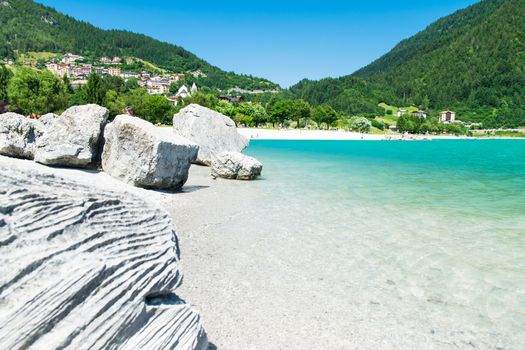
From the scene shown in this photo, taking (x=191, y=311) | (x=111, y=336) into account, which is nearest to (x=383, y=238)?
(x=191, y=311)

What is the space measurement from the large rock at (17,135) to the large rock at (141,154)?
10.8ft

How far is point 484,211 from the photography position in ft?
48.2

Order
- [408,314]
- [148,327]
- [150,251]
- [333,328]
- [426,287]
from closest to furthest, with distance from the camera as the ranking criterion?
1. [148,327]
2. [150,251]
3. [333,328]
4. [408,314]
5. [426,287]

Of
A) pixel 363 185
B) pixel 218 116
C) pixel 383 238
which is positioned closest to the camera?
pixel 383 238

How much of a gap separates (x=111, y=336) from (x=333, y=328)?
3.74 m

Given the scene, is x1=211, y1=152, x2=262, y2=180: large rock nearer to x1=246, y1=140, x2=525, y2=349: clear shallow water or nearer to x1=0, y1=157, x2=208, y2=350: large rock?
x1=246, y1=140, x2=525, y2=349: clear shallow water

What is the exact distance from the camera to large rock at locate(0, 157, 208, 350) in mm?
2805

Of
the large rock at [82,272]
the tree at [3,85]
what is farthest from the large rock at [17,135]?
the tree at [3,85]

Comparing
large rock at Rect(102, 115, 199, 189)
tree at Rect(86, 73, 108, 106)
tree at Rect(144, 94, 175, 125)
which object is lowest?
large rock at Rect(102, 115, 199, 189)

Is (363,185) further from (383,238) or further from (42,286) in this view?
(42,286)

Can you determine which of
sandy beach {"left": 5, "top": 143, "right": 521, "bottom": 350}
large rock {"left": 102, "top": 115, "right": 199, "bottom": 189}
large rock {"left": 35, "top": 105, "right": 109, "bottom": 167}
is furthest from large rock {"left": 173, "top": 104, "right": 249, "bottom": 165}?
sandy beach {"left": 5, "top": 143, "right": 521, "bottom": 350}

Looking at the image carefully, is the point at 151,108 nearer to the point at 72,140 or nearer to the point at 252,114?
the point at 252,114

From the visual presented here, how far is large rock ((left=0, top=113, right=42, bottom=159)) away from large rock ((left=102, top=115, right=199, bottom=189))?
329cm

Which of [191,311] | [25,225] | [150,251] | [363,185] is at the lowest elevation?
[363,185]
